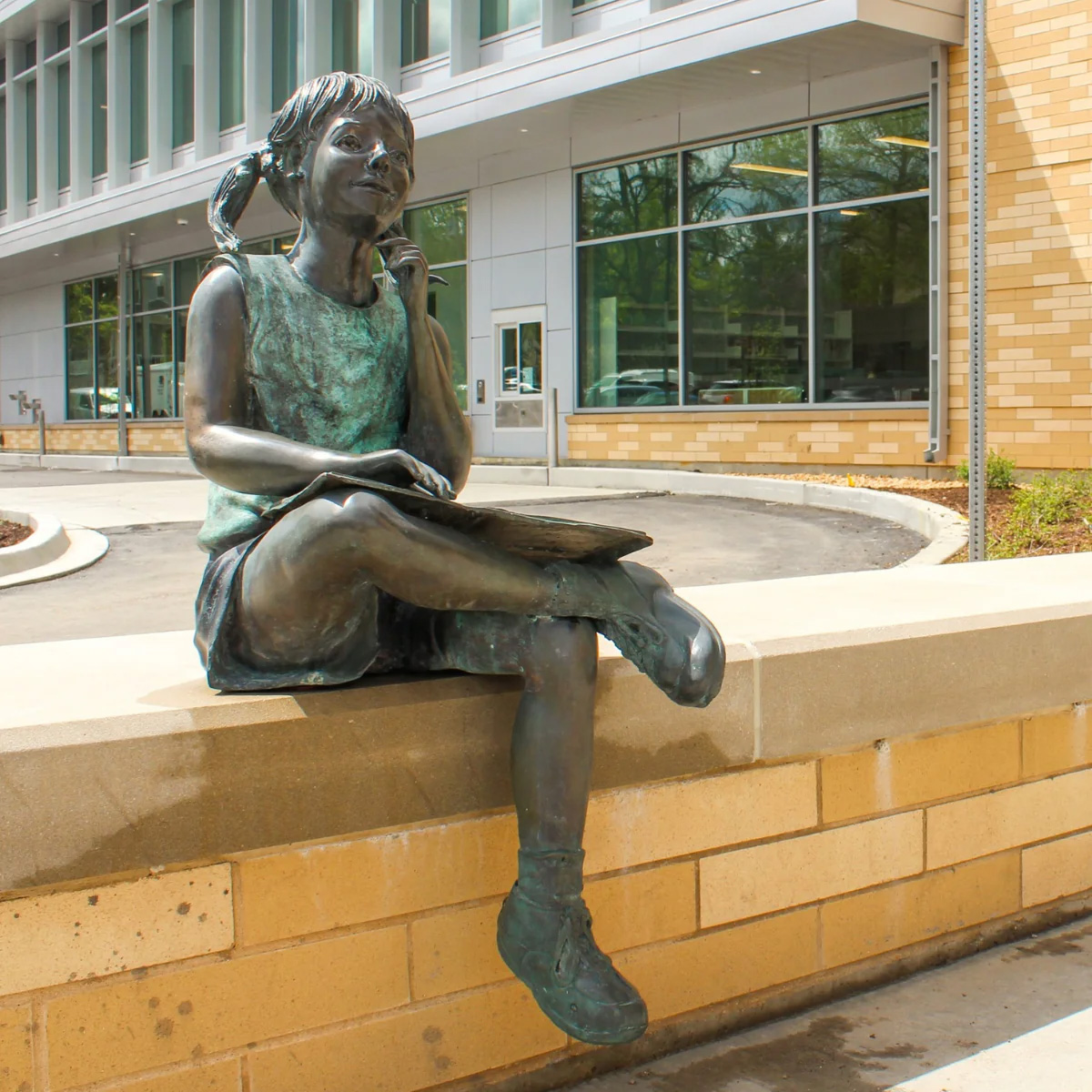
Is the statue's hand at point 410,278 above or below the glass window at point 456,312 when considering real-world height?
below

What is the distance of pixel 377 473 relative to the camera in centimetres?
236

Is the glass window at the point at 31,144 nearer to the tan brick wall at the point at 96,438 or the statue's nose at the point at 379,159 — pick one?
the tan brick wall at the point at 96,438

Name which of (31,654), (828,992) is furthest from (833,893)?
(31,654)

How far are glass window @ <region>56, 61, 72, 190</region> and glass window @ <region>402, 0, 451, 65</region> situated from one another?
1330 centimetres

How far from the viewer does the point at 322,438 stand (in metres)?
2.77

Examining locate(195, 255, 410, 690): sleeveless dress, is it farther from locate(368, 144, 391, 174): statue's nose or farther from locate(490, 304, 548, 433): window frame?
locate(490, 304, 548, 433): window frame

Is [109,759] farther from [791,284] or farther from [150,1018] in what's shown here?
[791,284]

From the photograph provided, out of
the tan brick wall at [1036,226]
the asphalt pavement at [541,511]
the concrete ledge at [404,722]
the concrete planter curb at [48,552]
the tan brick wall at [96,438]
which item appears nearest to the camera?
the concrete ledge at [404,722]

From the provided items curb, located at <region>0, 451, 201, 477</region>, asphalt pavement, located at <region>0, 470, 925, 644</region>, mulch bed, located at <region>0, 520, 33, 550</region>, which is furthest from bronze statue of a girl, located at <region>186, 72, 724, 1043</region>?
curb, located at <region>0, 451, 201, 477</region>

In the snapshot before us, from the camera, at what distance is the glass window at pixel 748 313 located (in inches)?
669

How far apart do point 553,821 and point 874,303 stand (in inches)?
581

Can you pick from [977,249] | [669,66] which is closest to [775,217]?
[669,66]

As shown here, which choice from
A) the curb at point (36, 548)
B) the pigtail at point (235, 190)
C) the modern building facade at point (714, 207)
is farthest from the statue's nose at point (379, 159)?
the modern building facade at point (714, 207)

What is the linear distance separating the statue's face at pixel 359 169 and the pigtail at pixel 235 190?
153mm
